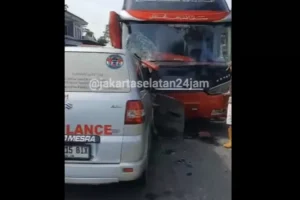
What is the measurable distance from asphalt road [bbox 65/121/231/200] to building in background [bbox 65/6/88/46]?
3.26 feet

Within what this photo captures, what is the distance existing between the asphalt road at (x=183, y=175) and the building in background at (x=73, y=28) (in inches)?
39.1

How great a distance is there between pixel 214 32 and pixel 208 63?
1.26 ft

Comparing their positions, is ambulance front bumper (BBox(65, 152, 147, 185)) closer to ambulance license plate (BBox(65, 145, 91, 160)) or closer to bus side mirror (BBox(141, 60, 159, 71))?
ambulance license plate (BBox(65, 145, 91, 160))

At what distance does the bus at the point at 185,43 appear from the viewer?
9.28ft

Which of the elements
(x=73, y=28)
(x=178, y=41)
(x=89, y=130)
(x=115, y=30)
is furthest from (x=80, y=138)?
(x=178, y=41)

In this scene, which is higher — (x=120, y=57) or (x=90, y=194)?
(x=120, y=57)

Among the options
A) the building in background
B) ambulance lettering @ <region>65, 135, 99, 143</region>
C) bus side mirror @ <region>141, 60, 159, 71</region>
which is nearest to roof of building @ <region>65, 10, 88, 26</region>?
the building in background

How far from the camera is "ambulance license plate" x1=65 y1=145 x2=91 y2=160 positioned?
8.64 ft

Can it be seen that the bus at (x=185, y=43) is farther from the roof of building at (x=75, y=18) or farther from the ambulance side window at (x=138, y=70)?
the roof of building at (x=75, y=18)

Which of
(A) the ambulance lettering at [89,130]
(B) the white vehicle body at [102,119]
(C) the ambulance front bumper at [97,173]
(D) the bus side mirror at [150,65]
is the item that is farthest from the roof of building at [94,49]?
(C) the ambulance front bumper at [97,173]

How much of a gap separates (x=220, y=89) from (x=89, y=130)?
1.01 m
